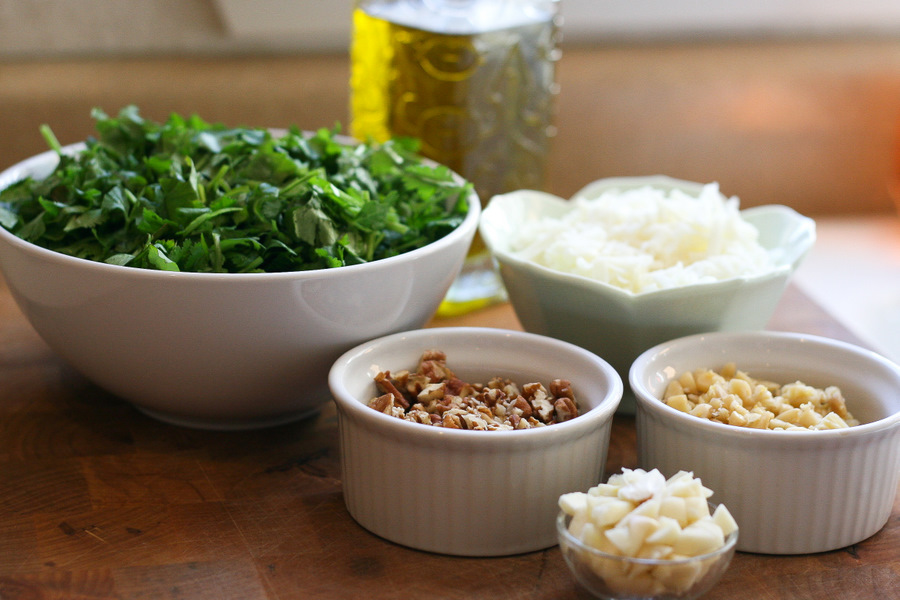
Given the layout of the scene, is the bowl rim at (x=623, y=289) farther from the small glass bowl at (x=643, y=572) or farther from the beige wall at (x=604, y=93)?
the beige wall at (x=604, y=93)

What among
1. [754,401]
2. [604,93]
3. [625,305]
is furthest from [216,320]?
[604,93]

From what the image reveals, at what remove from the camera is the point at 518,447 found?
87 centimetres

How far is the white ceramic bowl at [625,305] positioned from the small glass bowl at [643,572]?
0.33 metres

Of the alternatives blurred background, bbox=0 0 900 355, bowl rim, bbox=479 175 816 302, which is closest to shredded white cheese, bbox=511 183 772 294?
bowl rim, bbox=479 175 816 302

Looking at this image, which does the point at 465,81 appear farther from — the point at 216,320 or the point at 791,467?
the point at 791,467

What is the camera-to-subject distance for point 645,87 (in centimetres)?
186

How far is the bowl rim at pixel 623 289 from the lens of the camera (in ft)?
3.48

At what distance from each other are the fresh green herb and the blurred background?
0.45 meters

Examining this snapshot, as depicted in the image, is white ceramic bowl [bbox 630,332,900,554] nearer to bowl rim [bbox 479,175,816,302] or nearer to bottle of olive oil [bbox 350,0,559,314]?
bowl rim [bbox 479,175,816,302]

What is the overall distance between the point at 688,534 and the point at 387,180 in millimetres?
639

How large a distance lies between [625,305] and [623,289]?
3 cm

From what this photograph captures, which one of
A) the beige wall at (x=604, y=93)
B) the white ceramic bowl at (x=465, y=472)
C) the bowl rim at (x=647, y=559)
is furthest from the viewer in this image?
Answer: the beige wall at (x=604, y=93)

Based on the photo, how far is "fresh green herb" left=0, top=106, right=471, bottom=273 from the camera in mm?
1026

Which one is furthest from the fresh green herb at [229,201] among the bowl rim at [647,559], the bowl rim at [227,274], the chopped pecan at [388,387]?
the bowl rim at [647,559]
